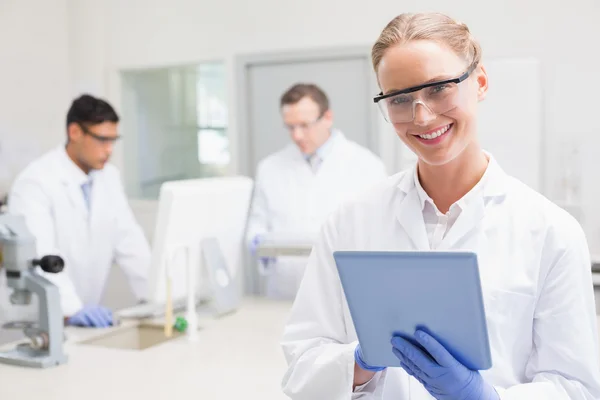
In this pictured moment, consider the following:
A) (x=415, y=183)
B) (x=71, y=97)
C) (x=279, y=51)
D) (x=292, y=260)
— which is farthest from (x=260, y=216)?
(x=415, y=183)

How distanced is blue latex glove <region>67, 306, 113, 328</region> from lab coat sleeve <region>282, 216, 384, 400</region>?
4.31 ft

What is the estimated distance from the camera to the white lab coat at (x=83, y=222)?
295cm

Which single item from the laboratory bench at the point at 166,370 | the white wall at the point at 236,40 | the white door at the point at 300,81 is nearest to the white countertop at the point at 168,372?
the laboratory bench at the point at 166,370

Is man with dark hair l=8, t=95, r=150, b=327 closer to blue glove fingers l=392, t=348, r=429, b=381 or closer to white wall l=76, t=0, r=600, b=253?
white wall l=76, t=0, r=600, b=253

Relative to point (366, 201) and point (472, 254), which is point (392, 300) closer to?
point (472, 254)

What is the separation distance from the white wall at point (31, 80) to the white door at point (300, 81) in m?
1.38

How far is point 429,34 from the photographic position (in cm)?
113

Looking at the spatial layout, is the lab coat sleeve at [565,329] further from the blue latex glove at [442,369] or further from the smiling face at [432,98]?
the smiling face at [432,98]

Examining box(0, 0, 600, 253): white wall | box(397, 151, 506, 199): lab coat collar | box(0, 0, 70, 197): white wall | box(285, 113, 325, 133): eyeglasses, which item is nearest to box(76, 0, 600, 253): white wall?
box(0, 0, 600, 253): white wall

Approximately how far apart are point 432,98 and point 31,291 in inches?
59.7

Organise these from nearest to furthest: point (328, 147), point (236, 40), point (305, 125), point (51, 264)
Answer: point (51, 264) < point (305, 125) < point (328, 147) < point (236, 40)

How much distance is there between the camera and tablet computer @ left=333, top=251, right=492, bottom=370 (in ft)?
3.21

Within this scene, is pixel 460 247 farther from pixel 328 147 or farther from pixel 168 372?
pixel 328 147

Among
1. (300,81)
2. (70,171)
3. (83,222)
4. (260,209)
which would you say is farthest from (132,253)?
(300,81)
